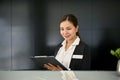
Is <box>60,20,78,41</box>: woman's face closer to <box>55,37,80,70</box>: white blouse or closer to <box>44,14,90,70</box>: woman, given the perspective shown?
<box>44,14,90,70</box>: woman

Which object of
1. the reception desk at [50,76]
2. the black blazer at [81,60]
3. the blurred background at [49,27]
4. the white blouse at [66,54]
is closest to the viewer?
the reception desk at [50,76]

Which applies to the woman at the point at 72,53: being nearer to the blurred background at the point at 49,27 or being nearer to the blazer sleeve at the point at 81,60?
the blazer sleeve at the point at 81,60

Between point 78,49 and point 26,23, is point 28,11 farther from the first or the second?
point 78,49

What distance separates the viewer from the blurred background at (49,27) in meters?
4.22

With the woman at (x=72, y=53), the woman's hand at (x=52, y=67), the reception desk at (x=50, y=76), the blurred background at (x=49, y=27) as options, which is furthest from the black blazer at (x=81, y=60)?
the blurred background at (x=49, y=27)

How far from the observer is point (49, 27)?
4281mm

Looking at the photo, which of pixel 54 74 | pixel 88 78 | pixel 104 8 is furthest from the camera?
pixel 104 8

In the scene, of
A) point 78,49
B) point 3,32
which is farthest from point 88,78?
point 3,32

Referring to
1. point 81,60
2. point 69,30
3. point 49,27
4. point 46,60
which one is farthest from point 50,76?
point 49,27

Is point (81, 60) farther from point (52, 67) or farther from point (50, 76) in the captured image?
point (50, 76)

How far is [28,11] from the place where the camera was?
14.0 ft

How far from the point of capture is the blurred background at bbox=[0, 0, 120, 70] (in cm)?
422

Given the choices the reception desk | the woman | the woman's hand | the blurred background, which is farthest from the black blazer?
the blurred background

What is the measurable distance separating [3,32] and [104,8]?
6.69 ft
